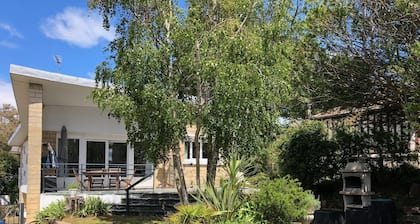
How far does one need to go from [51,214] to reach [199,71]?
7.61 metres

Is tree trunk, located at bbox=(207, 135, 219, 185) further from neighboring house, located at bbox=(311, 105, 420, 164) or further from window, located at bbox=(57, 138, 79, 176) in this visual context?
window, located at bbox=(57, 138, 79, 176)

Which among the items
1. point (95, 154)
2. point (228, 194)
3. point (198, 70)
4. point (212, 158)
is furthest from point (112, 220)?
point (95, 154)

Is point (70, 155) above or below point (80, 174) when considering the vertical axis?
above

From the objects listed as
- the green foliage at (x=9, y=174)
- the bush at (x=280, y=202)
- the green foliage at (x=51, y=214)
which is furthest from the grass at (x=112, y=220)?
the green foliage at (x=9, y=174)

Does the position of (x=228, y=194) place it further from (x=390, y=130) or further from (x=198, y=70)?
(x=390, y=130)

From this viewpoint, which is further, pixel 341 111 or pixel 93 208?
pixel 341 111

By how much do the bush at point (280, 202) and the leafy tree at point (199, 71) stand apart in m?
1.10

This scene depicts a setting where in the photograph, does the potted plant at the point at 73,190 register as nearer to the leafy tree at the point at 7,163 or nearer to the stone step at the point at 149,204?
the stone step at the point at 149,204

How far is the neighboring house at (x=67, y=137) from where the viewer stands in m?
14.4

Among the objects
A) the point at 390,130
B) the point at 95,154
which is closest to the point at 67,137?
the point at 95,154

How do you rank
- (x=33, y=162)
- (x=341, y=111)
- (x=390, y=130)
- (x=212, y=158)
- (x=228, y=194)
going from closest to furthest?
(x=228, y=194) → (x=212, y=158) → (x=390, y=130) → (x=33, y=162) → (x=341, y=111)

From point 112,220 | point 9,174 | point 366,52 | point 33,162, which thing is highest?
point 366,52

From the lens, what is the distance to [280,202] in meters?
9.25

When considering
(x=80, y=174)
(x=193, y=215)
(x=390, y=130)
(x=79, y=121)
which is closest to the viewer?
(x=193, y=215)
